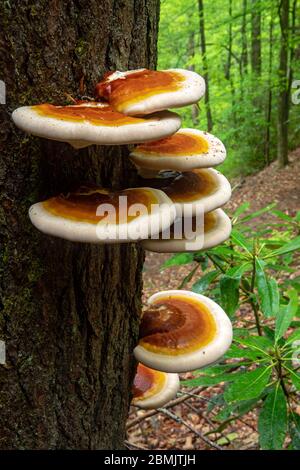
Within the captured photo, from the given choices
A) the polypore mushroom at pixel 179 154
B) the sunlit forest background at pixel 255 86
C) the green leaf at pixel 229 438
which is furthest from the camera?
the sunlit forest background at pixel 255 86

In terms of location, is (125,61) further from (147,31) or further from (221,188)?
(221,188)

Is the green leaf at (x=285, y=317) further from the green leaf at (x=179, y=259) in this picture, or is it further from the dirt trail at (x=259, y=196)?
the dirt trail at (x=259, y=196)

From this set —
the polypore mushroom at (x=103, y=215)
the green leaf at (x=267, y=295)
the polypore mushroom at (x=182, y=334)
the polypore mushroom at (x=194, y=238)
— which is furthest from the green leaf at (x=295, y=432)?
the polypore mushroom at (x=103, y=215)

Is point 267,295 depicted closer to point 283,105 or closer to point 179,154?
point 179,154

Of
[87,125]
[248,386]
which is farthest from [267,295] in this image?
[87,125]

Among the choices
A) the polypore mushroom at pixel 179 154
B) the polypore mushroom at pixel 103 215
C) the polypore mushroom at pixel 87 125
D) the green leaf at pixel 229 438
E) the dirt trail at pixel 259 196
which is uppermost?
the polypore mushroom at pixel 87 125

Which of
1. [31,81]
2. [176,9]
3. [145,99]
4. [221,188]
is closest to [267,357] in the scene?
[221,188]
